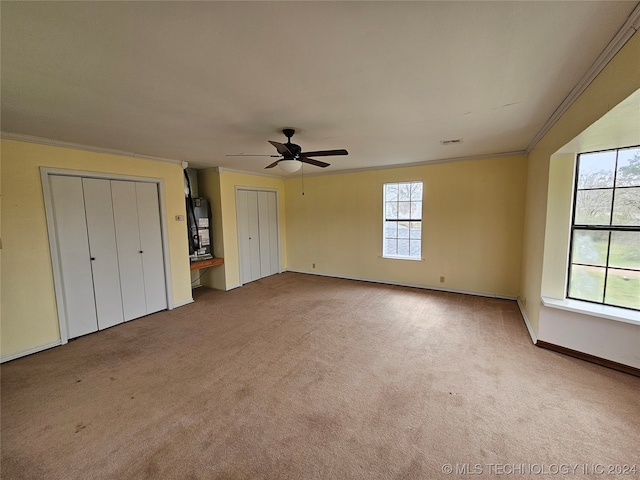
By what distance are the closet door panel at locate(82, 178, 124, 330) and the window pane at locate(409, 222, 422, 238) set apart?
16.0 feet

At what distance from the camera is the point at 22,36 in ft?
4.29

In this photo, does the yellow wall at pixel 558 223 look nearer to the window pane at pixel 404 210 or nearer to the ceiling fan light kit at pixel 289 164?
the window pane at pixel 404 210

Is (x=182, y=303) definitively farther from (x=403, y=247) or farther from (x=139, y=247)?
(x=403, y=247)

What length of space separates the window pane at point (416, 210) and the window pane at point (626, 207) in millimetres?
2642

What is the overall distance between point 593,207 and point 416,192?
260 cm

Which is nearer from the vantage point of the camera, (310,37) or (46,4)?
(46,4)

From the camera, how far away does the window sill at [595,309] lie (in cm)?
236

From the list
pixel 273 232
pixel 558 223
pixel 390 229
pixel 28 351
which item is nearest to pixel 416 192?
pixel 390 229

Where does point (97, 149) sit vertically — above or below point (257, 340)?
above

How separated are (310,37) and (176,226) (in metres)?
3.89

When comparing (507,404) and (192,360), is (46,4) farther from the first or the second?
(507,404)

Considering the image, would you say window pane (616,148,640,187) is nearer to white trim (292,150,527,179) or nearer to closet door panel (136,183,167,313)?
white trim (292,150,527,179)

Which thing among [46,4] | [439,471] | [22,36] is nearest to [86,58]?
[22,36]

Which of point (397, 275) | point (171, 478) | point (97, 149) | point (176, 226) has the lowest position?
point (171, 478)
